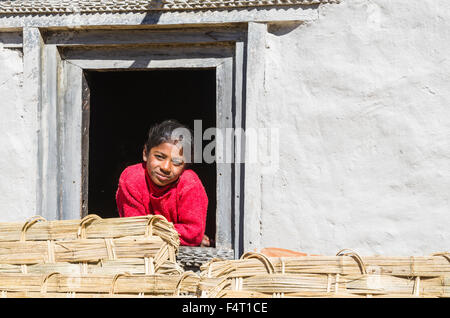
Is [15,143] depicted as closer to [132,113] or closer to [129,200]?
[129,200]

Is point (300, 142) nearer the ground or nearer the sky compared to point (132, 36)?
nearer the ground

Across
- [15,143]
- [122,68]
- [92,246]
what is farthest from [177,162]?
[92,246]

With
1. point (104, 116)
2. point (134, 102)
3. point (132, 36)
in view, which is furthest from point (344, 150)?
point (134, 102)

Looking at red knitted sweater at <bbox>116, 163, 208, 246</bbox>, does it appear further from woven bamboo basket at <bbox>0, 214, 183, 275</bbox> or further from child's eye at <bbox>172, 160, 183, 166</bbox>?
woven bamboo basket at <bbox>0, 214, 183, 275</bbox>

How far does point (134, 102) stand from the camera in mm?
6211

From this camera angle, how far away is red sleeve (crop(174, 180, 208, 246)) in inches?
141

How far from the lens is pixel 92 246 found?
2.55m

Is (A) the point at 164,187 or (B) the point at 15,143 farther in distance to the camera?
(A) the point at 164,187

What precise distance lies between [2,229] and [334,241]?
1.60 meters

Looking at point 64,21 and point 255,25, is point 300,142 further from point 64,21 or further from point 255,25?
point 64,21

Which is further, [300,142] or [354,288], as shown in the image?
[300,142]

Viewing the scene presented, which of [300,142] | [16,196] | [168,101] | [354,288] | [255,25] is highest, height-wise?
[168,101]

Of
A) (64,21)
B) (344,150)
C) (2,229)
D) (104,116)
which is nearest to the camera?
(2,229)

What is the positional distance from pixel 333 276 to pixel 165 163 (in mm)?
1875
